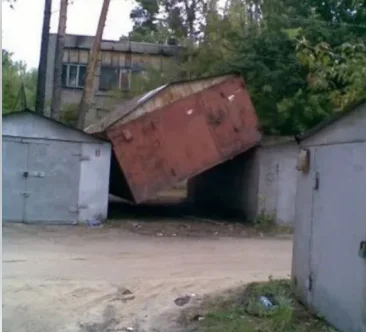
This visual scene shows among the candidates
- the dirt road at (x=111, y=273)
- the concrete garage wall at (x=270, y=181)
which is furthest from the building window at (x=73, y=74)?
the dirt road at (x=111, y=273)

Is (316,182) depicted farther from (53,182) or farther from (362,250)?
(53,182)

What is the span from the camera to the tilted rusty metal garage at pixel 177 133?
1661 centimetres

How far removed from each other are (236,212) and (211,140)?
331 centimetres

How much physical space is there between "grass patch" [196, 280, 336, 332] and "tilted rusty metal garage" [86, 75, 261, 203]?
9.22 m

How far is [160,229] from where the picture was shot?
1658 centimetres

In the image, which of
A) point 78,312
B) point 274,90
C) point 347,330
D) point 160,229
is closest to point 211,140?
point 160,229

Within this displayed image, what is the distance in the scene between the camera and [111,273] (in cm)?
981

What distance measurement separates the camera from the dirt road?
7.21m

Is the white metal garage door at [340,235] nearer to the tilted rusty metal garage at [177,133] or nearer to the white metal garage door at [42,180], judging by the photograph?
the tilted rusty metal garage at [177,133]

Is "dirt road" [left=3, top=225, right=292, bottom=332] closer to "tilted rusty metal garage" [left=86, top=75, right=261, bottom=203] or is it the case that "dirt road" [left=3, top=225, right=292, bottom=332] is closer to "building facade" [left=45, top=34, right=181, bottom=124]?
"tilted rusty metal garage" [left=86, top=75, right=261, bottom=203]

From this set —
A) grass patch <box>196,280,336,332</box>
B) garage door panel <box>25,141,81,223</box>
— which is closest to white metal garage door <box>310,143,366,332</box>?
grass patch <box>196,280,336,332</box>

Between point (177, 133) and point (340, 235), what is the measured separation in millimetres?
10965

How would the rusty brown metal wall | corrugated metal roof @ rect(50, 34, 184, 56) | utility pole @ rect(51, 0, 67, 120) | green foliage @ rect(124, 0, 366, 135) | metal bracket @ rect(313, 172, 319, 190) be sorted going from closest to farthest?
metal bracket @ rect(313, 172, 319, 190), the rusty brown metal wall, green foliage @ rect(124, 0, 366, 135), utility pole @ rect(51, 0, 67, 120), corrugated metal roof @ rect(50, 34, 184, 56)

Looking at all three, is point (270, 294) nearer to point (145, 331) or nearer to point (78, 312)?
point (145, 331)
